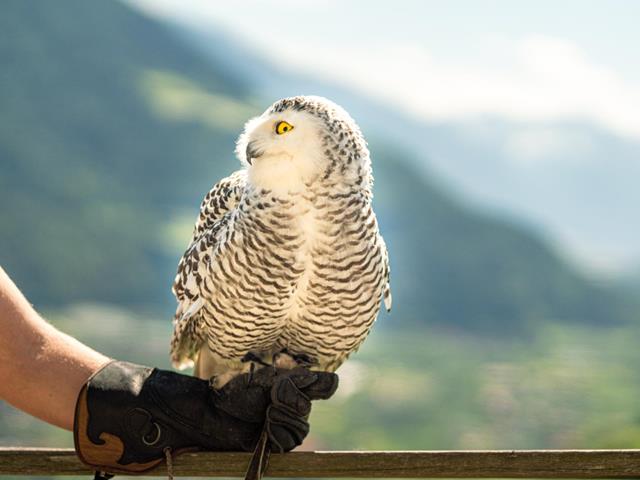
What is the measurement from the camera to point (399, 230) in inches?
2349

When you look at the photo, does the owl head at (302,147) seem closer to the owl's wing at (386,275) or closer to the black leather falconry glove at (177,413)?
the owl's wing at (386,275)

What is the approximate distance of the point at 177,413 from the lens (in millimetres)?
2148

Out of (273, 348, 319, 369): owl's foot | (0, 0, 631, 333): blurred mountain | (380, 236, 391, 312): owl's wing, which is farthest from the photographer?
(0, 0, 631, 333): blurred mountain

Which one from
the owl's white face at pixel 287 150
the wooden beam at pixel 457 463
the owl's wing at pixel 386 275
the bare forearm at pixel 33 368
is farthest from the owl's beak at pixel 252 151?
the wooden beam at pixel 457 463

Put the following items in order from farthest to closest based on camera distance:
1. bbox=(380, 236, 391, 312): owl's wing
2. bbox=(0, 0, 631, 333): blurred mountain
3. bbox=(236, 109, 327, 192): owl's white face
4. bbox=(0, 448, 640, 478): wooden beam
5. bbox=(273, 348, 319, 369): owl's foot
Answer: bbox=(0, 0, 631, 333): blurred mountain → bbox=(273, 348, 319, 369): owl's foot → bbox=(380, 236, 391, 312): owl's wing → bbox=(236, 109, 327, 192): owl's white face → bbox=(0, 448, 640, 478): wooden beam

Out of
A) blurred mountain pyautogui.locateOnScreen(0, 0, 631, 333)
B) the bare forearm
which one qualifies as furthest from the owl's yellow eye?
blurred mountain pyautogui.locateOnScreen(0, 0, 631, 333)

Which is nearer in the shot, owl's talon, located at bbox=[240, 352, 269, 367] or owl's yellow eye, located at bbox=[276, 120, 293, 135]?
owl's yellow eye, located at bbox=[276, 120, 293, 135]

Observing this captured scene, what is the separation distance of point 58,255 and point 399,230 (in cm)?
2304

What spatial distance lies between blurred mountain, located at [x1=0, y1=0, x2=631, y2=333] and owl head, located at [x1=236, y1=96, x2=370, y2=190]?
49885mm

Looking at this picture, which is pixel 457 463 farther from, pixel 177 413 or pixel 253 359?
pixel 253 359

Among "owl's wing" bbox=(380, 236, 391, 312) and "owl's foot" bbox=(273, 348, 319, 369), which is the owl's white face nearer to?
"owl's wing" bbox=(380, 236, 391, 312)

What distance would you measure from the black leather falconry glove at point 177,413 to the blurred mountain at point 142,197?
49.9 meters

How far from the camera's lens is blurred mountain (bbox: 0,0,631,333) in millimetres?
54156

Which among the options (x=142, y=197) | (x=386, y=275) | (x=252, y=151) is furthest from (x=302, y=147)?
(x=142, y=197)
